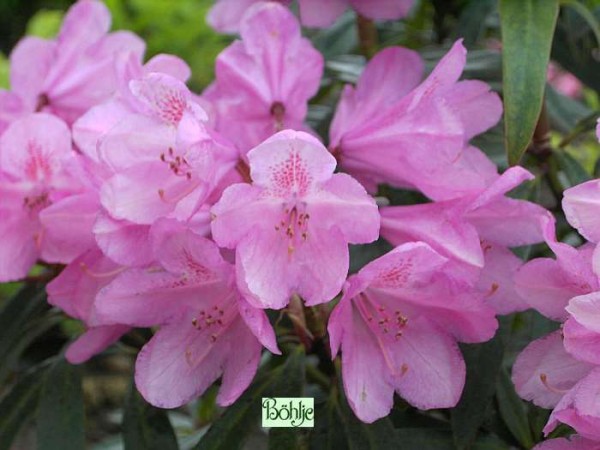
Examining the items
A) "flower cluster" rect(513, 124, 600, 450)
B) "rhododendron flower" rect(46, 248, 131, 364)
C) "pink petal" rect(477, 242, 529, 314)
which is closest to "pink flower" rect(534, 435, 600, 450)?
"flower cluster" rect(513, 124, 600, 450)

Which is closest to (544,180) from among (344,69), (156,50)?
(344,69)

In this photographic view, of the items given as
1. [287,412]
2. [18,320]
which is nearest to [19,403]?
[18,320]

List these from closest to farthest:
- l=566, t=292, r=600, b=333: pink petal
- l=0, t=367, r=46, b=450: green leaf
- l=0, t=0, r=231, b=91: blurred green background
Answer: l=566, t=292, r=600, b=333: pink petal
l=0, t=367, r=46, b=450: green leaf
l=0, t=0, r=231, b=91: blurred green background

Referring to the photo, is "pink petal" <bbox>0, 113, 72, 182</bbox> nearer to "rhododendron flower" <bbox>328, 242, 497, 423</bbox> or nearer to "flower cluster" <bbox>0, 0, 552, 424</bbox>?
"flower cluster" <bbox>0, 0, 552, 424</bbox>

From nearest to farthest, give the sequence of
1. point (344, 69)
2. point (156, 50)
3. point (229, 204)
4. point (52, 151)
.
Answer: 1. point (229, 204)
2. point (52, 151)
3. point (344, 69)
4. point (156, 50)

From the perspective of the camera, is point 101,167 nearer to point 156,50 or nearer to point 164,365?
point 164,365

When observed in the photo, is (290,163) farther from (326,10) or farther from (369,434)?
(326,10)
